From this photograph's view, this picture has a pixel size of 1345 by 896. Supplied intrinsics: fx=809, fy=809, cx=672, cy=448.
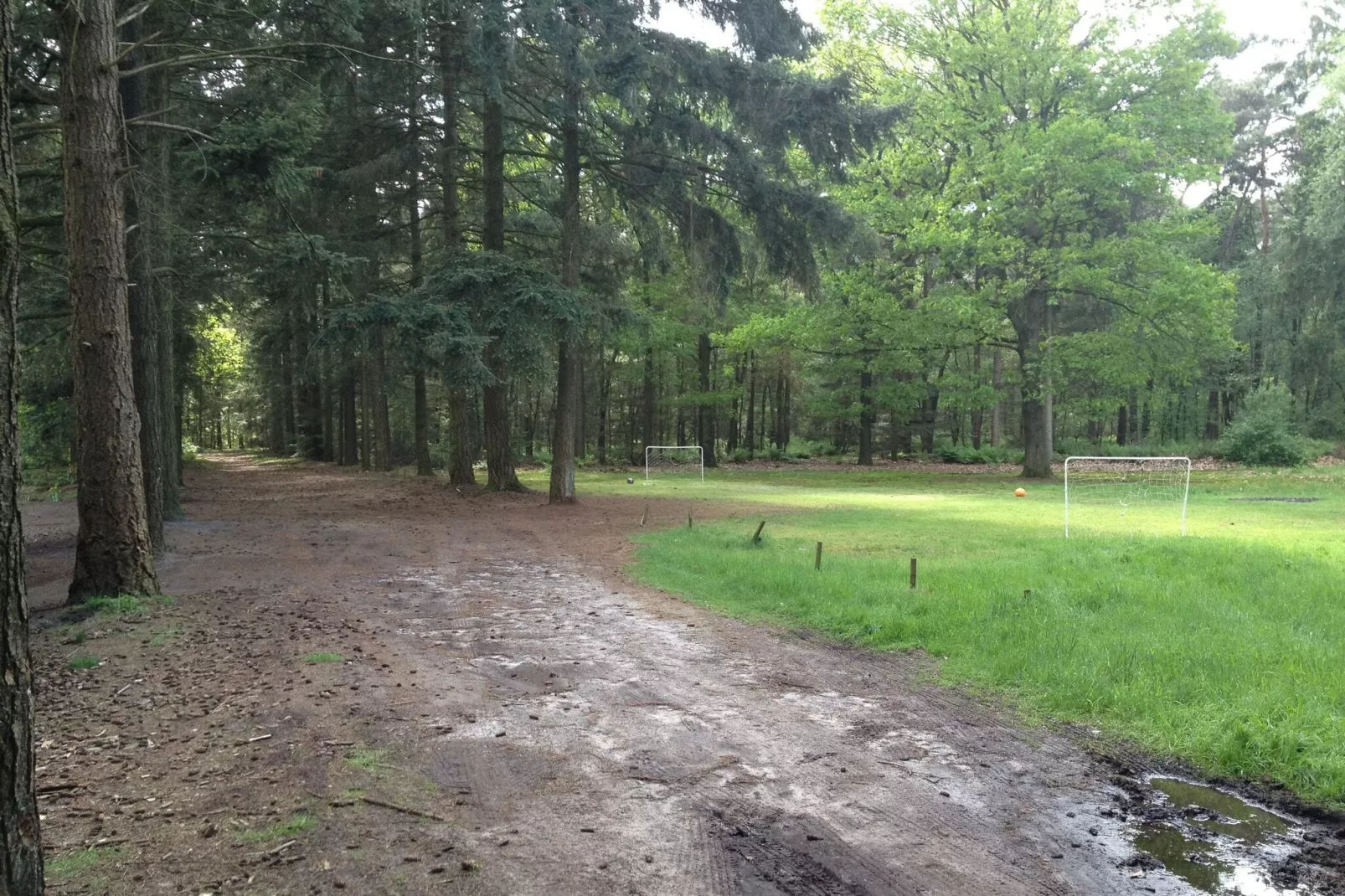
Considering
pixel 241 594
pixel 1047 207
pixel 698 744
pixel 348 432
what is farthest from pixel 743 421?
pixel 698 744

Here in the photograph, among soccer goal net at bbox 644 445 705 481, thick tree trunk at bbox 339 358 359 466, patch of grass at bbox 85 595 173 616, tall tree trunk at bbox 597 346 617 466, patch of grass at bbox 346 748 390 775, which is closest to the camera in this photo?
patch of grass at bbox 346 748 390 775

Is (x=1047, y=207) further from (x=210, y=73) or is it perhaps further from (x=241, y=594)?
(x=241, y=594)

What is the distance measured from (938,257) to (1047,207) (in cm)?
313

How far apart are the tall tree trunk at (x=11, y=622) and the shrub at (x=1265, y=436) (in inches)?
1261

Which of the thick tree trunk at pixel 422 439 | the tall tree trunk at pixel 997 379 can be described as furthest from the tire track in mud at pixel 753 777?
the tall tree trunk at pixel 997 379

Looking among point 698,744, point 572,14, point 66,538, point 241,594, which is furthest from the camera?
point 572,14

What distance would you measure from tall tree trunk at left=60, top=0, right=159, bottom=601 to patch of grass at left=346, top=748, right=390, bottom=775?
4980mm

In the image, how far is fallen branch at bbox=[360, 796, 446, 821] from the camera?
11.3 ft

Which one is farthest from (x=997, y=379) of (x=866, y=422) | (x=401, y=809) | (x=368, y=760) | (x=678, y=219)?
(x=401, y=809)

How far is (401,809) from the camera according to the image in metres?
3.52

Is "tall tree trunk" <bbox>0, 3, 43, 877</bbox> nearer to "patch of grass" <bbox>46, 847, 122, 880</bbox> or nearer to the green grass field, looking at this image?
"patch of grass" <bbox>46, 847, 122, 880</bbox>

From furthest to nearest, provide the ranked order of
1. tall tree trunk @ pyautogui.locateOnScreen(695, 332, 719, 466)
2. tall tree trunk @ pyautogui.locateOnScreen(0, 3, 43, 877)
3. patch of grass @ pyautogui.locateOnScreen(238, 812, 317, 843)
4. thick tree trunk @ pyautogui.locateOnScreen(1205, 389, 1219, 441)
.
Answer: thick tree trunk @ pyautogui.locateOnScreen(1205, 389, 1219, 441) < tall tree trunk @ pyautogui.locateOnScreen(695, 332, 719, 466) < patch of grass @ pyautogui.locateOnScreen(238, 812, 317, 843) < tall tree trunk @ pyautogui.locateOnScreen(0, 3, 43, 877)

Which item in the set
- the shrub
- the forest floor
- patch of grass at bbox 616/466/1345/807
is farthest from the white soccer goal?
the shrub

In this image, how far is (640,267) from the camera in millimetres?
20625
